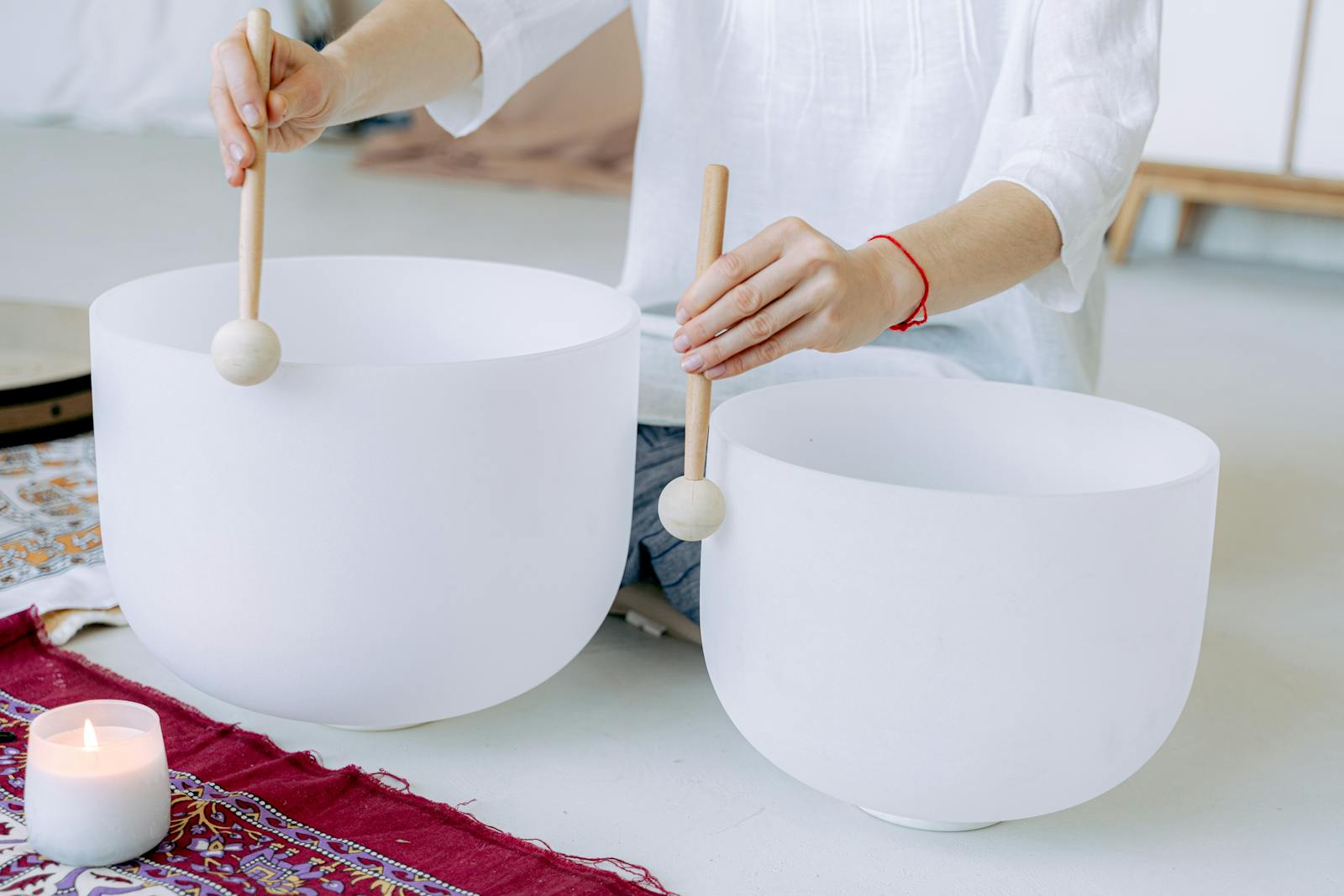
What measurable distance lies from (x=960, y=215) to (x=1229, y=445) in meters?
1.11

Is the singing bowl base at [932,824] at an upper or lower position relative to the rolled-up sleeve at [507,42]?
lower

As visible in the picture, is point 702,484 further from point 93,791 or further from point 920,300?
point 93,791

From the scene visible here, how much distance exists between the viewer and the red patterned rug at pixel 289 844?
824 millimetres

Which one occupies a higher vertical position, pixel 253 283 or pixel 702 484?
pixel 253 283

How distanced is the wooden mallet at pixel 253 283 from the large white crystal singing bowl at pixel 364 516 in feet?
0.09

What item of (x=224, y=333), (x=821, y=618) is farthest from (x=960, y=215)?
(x=224, y=333)

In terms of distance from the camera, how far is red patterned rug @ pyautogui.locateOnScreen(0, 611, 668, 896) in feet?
2.70

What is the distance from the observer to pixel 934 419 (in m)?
1.06

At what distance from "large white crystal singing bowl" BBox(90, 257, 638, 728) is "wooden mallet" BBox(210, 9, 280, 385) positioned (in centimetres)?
3

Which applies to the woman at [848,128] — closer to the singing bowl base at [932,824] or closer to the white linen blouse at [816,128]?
the white linen blouse at [816,128]

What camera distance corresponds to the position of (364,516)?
0.84 m

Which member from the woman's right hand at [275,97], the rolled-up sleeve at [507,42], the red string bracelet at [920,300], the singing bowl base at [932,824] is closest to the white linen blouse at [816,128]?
the rolled-up sleeve at [507,42]

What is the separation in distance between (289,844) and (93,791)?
0.12 metres

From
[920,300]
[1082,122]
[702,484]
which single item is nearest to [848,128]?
[1082,122]
